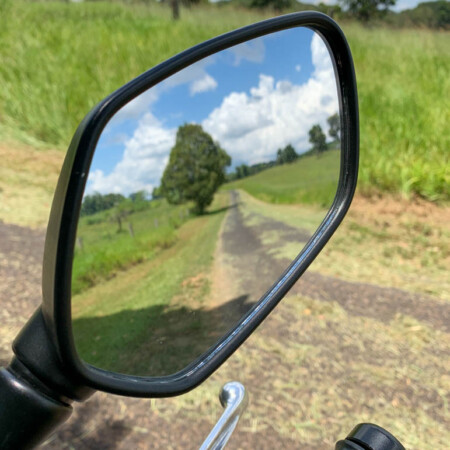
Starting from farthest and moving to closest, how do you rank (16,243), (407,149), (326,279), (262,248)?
(407,149) → (326,279) → (16,243) → (262,248)

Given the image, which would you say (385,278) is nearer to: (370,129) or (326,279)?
(326,279)

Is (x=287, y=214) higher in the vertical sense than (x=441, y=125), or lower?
lower

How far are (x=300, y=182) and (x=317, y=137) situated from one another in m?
0.12

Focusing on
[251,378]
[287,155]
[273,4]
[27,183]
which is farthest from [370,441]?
[273,4]

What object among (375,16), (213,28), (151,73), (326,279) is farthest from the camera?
(375,16)

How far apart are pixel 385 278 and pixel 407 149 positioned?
8.53 ft

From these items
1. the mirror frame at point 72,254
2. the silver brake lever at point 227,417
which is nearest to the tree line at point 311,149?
the mirror frame at point 72,254

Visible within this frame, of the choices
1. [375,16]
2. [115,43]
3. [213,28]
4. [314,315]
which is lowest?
[314,315]

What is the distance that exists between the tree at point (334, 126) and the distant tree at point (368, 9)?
10.1m

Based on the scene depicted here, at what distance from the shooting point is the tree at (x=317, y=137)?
3.98ft

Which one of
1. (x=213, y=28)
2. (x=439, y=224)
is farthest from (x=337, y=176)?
(x=213, y=28)

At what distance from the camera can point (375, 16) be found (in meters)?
10.7

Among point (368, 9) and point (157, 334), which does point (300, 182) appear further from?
point (368, 9)

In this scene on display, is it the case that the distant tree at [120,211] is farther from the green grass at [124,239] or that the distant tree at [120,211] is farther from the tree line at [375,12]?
the tree line at [375,12]
